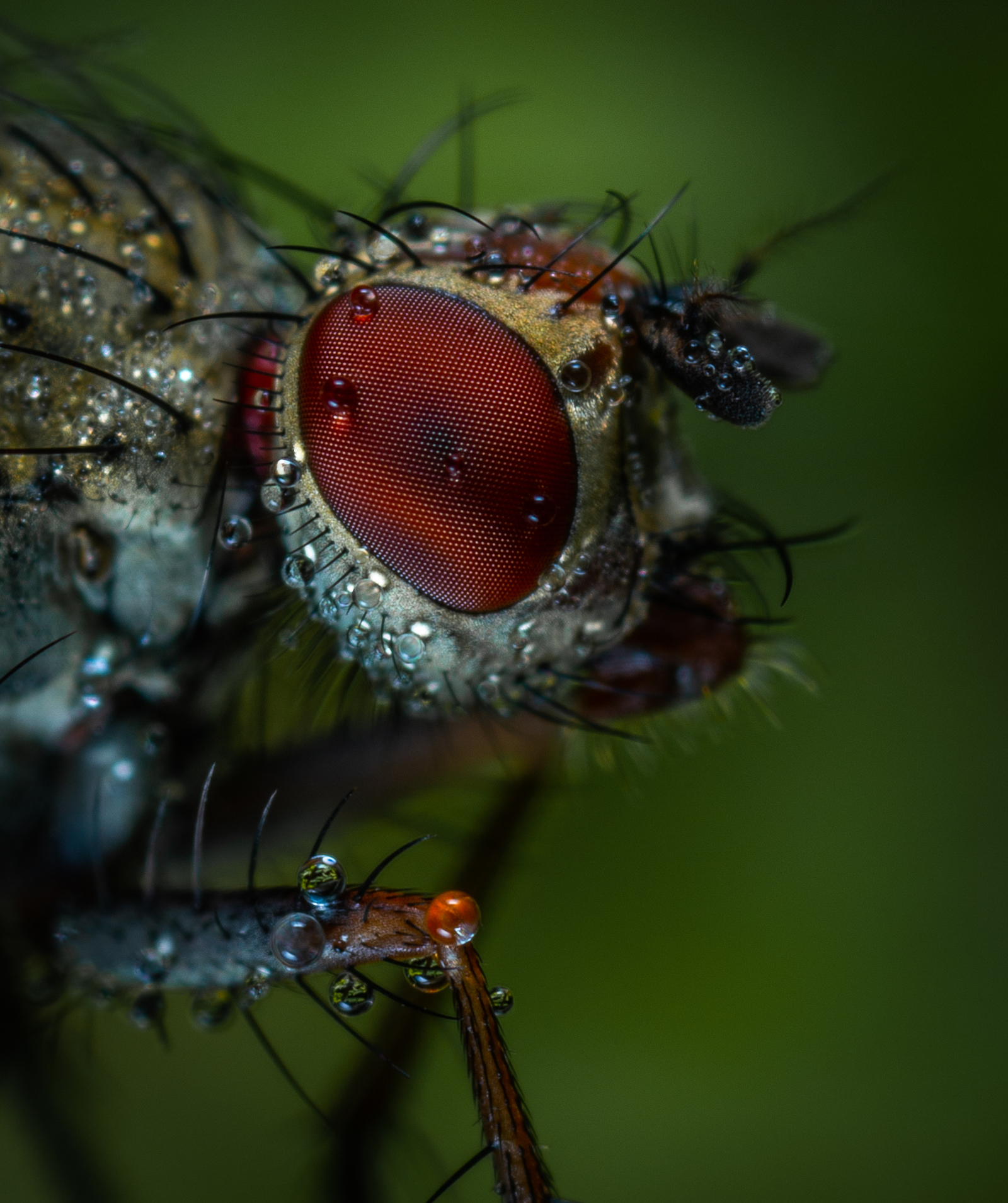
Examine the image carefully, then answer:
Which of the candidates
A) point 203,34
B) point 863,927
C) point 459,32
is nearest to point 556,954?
point 863,927

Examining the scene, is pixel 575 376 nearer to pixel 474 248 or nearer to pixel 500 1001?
pixel 474 248

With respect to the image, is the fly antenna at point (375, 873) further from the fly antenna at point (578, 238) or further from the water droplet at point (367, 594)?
the fly antenna at point (578, 238)

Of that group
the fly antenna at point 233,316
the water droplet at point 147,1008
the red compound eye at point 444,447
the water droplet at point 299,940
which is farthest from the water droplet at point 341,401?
the water droplet at point 147,1008

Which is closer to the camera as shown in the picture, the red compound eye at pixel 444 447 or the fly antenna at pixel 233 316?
the red compound eye at pixel 444 447

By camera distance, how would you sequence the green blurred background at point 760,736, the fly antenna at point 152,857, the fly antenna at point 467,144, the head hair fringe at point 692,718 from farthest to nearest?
1. the fly antenna at point 467,144
2. the green blurred background at point 760,736
3. the head hair fringe at point 692,718
4. the fly antenna at point 152,857

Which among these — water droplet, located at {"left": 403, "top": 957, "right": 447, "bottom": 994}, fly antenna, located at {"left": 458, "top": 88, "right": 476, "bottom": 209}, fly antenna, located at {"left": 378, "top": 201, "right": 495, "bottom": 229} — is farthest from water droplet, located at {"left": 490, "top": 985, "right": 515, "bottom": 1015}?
fly antenna, located at {"left": 458, "top": 88, "right": 476, "bottom": 209}

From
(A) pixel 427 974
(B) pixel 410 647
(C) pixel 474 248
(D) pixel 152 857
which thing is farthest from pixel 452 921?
(C) pixel 474 248

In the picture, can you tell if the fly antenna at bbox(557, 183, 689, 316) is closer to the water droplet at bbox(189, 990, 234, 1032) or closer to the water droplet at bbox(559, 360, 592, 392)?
the water droplet at bbox(559, 360, 592, 392)
